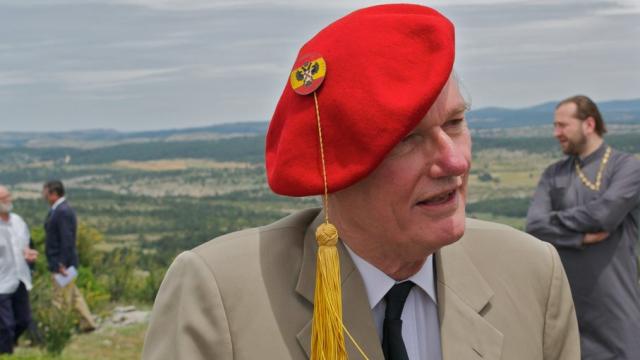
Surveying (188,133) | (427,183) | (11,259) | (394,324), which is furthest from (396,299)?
(188,133)

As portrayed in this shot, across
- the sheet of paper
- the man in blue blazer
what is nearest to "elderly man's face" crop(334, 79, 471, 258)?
the man in blue blazer

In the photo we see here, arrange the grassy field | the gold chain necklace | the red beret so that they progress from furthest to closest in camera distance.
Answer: the grassy field < the gold chain necklace < the red beret

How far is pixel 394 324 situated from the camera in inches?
73.3

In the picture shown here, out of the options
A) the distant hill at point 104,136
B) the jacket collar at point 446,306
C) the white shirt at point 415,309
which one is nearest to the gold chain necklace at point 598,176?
the jacket collar at point 446,306

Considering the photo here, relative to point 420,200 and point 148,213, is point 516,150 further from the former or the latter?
point 420,200

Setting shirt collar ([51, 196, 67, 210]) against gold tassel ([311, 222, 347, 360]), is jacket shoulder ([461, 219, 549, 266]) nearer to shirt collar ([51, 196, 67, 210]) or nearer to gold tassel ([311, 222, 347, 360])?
gold tassel ([311, 222, 347, 360])

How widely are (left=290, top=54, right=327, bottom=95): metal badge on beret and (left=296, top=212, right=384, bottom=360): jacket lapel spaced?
0.32 meters

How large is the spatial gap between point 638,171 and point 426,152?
Result: 4.57 metres

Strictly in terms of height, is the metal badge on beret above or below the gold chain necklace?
above

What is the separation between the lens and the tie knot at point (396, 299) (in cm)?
188

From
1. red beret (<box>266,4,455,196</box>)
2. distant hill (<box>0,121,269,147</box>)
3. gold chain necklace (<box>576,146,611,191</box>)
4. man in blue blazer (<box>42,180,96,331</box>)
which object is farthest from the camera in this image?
distant hill (<box>0,121,269,147</box>)

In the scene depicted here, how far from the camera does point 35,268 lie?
13297mm

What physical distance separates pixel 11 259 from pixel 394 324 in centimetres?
773

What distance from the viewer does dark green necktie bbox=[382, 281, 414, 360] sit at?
6.04 ft
